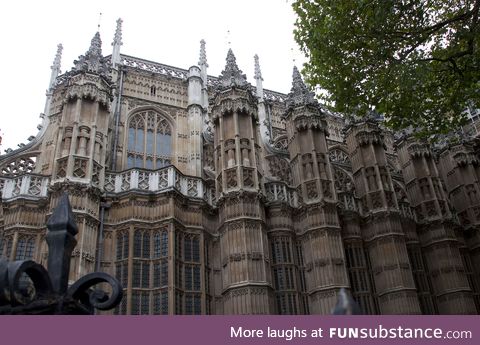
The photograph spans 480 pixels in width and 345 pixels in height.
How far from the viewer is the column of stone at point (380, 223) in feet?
63.7

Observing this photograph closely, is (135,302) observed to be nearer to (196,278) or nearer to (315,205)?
(196,278)

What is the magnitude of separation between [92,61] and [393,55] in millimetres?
13638

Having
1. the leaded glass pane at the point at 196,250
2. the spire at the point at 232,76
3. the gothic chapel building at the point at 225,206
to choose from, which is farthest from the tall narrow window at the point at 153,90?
the leaded glass pane at the point at 196,250

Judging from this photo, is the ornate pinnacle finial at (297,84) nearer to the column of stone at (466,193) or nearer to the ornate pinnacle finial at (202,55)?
the ornate pinnacle finial at (202,55)

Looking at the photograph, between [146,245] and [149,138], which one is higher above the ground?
[149,138]

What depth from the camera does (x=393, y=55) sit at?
1416cm

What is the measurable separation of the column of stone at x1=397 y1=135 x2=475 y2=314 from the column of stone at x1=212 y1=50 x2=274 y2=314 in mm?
9538

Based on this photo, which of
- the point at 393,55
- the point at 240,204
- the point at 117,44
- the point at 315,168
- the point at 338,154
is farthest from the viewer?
the point at 338,154

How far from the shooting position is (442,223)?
23.4 m

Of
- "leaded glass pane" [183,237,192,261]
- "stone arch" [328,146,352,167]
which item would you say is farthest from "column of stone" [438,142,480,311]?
"leaded glass pane" [183,237,192,261]

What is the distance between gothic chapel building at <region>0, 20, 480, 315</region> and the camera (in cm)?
1742

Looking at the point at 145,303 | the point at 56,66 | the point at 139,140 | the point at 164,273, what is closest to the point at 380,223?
the point at 164,273
